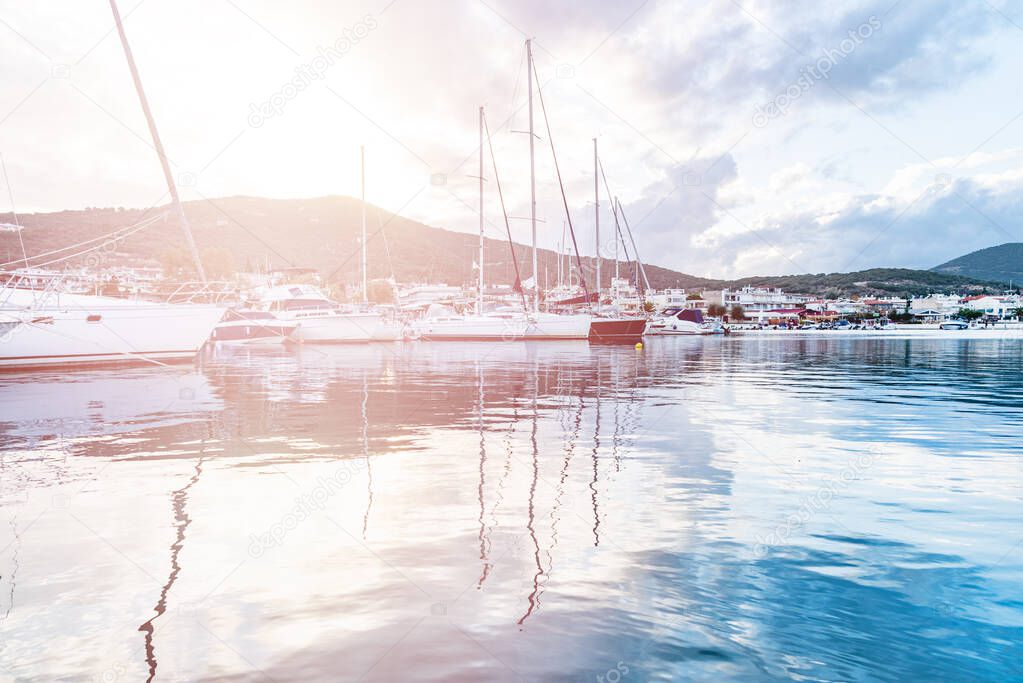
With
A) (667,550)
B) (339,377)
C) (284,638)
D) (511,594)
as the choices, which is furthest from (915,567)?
(339,377)

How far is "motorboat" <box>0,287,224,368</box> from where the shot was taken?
29.3 m

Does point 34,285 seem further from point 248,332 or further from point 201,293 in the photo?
point 248,332

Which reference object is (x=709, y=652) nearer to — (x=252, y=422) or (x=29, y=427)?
(x=252, y=422)

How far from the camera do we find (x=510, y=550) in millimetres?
6461

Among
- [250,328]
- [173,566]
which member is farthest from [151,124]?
[250,328]

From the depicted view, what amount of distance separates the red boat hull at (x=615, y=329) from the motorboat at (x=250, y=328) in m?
26.3

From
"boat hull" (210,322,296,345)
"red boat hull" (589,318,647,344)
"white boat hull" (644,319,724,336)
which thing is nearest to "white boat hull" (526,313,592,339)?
"red boat hull" (589,318,647,344)

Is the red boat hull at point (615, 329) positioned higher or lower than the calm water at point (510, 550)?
higher

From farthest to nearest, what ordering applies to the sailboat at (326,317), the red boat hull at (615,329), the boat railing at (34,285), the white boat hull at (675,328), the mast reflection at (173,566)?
the white boat hull at (675,328), the red boat hull at (615,329), the sailboat at (326,317), the boat railing at (34,285), the mast reflection at (173,566)

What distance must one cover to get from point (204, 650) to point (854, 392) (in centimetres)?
2188

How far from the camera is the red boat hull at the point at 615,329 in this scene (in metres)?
64.4

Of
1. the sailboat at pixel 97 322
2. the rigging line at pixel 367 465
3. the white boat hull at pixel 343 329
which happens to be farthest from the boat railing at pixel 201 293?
the white boat hull at pixel 343 329

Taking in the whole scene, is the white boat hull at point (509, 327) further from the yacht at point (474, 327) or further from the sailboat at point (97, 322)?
the sailboat at point (97, 322)

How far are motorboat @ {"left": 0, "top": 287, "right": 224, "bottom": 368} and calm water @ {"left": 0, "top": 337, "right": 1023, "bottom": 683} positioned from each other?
1723 cm
